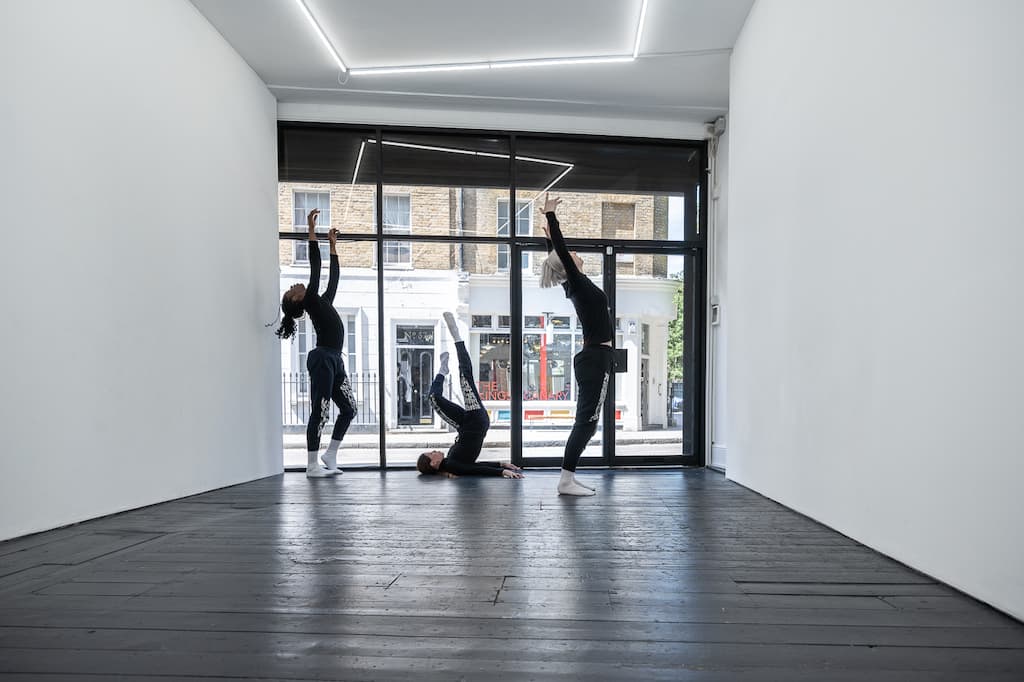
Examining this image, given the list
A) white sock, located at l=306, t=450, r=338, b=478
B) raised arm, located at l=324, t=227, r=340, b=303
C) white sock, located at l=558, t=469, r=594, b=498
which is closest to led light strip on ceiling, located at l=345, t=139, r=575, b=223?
raised arm, located at l=324, t=227, r=340, b=303

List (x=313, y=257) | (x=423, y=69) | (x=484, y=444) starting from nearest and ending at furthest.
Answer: (x=423, y=69), (x=313, y=257), (x=484, y=444)

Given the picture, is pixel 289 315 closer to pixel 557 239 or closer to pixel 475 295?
pixel 475 295

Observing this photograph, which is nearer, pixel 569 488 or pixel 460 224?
pixel 569 488

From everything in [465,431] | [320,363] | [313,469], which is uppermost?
[320,363]

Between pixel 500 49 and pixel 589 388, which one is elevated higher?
pixel 500 49

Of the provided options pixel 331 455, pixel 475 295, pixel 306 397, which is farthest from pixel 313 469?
pixel 475 295

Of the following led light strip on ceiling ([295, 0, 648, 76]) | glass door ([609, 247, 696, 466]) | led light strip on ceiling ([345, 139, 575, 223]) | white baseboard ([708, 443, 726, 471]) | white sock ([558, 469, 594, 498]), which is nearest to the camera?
white sock ([558, 469, 594, 498])

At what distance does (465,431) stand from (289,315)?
1.70 metres

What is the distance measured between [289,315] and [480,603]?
3421 millimetres

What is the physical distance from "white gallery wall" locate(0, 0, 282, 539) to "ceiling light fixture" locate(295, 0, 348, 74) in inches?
28.4

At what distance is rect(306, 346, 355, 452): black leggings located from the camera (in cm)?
455

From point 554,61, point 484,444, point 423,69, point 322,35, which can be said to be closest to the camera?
point 322,35

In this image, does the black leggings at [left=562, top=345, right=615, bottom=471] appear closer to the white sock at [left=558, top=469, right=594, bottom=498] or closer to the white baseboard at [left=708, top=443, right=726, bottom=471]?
the white sock at [left=558, top=469, right=594, bottom=498]

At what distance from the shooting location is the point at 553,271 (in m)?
3.79
